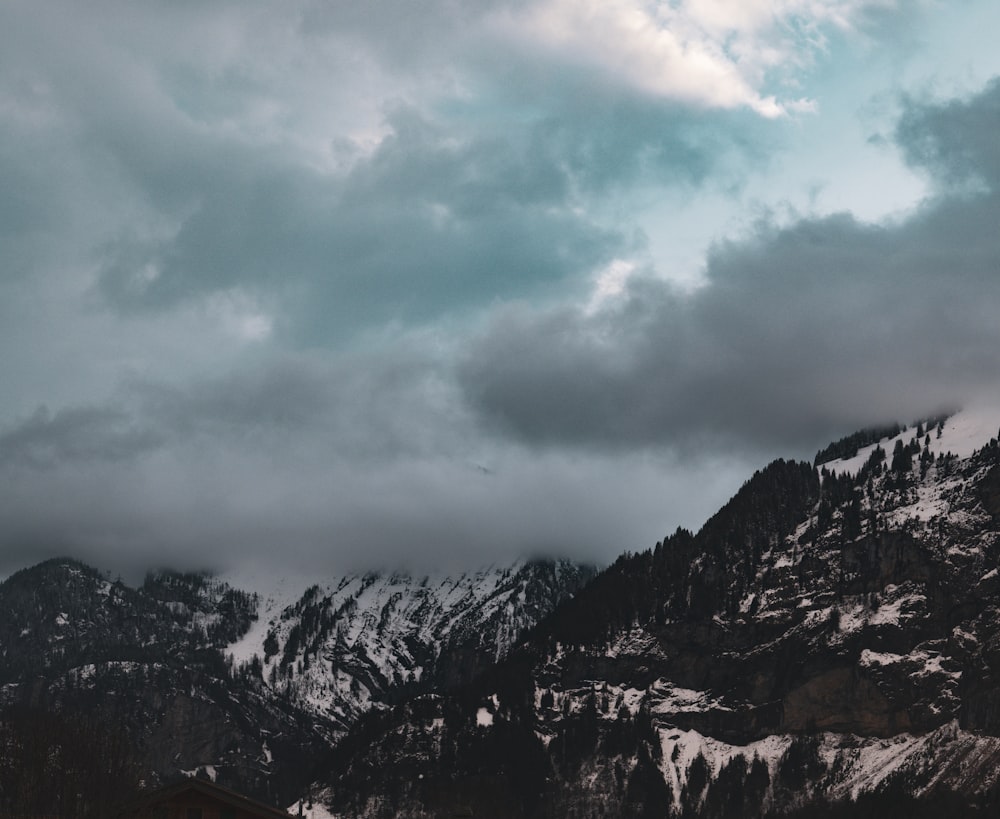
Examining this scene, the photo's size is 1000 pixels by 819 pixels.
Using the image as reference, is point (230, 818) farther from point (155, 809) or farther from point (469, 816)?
point (469, 816)

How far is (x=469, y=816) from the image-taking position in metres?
159

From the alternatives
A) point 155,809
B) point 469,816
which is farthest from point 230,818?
point 469,816

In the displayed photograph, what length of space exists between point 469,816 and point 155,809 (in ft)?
94.3

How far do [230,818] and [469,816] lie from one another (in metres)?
22.2

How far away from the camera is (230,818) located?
152m

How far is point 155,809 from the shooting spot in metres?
155

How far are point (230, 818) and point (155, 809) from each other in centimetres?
776
